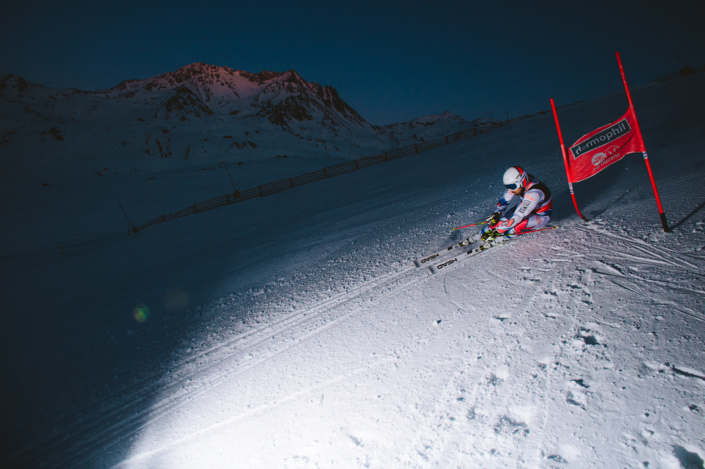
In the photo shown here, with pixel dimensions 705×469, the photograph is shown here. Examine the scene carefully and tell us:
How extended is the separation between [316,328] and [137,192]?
33.8 metres

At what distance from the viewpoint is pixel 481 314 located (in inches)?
143

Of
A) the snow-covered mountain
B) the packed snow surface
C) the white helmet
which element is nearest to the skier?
the white helmet

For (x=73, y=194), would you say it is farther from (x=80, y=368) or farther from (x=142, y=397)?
(x=142, y=397)

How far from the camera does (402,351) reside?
3.45m

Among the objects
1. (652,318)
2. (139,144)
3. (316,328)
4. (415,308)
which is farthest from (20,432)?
(139,144)

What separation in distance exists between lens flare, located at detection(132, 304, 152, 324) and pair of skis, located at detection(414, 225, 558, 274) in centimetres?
586

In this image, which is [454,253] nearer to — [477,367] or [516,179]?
[516,179]


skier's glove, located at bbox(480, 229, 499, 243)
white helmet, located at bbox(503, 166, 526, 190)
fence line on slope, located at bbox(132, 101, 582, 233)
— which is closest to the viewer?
white helmet, located at bbox(503, 166, 526, 190)

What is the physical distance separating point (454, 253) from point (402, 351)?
2557 mm

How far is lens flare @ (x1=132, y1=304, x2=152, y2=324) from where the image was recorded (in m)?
5.81

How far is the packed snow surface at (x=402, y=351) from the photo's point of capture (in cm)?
239

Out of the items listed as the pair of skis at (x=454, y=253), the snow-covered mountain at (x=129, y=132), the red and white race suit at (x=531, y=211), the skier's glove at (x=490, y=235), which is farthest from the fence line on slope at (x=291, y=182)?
the snow-covered mountain at (x=129, y=132)

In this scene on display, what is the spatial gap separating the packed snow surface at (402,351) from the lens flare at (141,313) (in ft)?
0.43

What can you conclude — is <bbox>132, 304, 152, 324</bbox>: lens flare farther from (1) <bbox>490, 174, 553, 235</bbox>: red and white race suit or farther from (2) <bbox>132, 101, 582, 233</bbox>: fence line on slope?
(2) <bbox>132, 101, 582, 233</bbox>: fence line on slope
